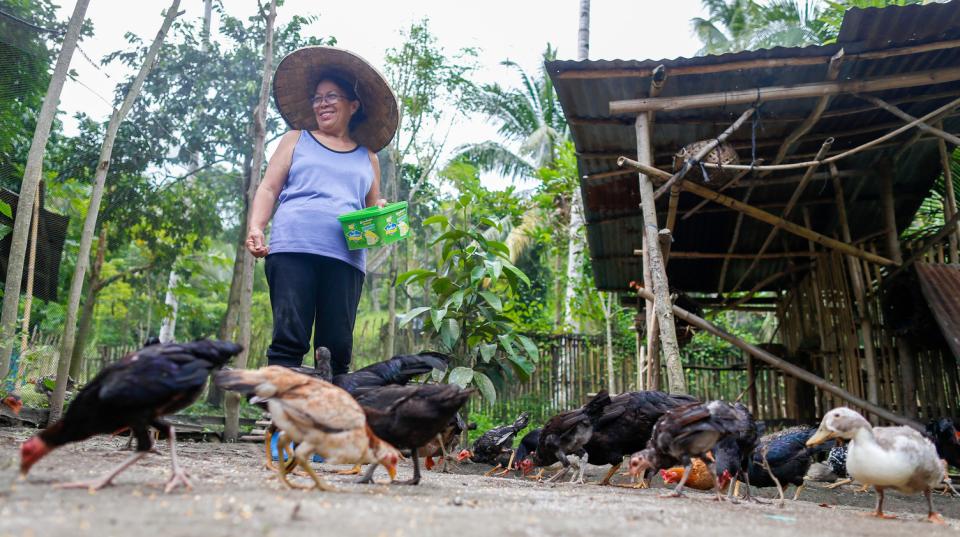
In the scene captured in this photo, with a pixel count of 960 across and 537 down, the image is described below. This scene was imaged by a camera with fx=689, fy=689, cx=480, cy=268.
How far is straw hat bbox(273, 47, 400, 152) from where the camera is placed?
5.04 metres

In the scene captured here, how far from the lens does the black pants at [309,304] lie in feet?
14.2

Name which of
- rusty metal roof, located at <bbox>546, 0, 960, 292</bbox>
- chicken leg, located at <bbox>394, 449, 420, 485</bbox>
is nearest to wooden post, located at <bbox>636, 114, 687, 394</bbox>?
rusty metal roof, located at <bbox>546, 0, 960, 292</bbox>

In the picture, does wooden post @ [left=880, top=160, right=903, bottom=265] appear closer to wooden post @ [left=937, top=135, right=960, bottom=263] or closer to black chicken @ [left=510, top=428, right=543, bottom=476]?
wooden post @ [left=937, top=135, right=960, bottom=263]

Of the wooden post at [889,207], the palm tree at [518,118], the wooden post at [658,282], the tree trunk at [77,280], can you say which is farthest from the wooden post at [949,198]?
the palm tree at [518,118]

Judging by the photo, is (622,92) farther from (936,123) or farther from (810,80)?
(936,123)

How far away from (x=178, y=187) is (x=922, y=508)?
1416 cm

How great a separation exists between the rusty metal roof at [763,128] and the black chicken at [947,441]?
277 cm

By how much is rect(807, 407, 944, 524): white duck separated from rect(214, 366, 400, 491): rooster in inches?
111

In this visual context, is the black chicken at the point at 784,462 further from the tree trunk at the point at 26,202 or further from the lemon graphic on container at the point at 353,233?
the tree trunk at the point at 26,202

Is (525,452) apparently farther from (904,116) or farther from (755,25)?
(755,25)

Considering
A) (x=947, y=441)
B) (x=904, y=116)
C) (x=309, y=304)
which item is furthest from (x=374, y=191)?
(x=947, y=441)

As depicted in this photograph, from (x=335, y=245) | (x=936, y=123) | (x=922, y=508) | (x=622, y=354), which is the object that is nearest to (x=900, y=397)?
(x=922, y=508)

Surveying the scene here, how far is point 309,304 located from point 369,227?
64 cm

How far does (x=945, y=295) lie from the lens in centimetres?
646
